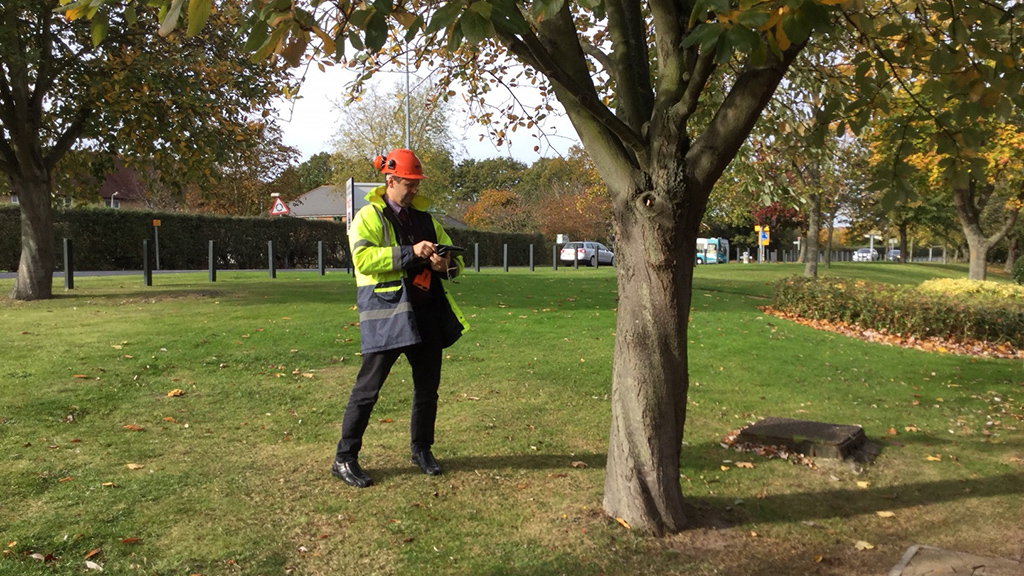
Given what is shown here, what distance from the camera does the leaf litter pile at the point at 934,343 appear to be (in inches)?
480

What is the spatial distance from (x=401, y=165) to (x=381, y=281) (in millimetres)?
715

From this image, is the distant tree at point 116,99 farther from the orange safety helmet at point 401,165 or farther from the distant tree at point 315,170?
the distant tree at point 315,170

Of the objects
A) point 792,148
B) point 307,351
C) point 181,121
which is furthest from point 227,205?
point 792,148

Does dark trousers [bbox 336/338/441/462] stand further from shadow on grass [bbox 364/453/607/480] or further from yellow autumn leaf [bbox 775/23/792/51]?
yellow autumn leaf [bbox 775/23/792/51]

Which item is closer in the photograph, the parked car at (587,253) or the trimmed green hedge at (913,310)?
the trimmed green hedge at (913,310)

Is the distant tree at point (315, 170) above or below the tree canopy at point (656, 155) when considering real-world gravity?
above

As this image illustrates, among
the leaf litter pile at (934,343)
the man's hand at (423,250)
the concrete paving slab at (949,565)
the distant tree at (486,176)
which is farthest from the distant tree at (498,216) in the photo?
the concrete paving slab at (949,565)

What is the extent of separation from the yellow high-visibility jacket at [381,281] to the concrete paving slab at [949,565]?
2.81 metres

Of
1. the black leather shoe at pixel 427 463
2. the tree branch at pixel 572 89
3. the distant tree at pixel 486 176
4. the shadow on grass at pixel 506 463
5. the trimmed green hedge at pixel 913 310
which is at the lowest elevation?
the shadow on grass at pixel 506 463

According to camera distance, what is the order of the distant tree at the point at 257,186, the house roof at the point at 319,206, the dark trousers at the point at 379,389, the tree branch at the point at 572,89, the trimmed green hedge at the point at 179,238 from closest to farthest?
the tree branch at the point at 572,89, the dark trousers at the point at 379,389, the trimmed green hedge at the point at 179,238, the distant tree at the point at 257,186, the house roof at the point at 319,206

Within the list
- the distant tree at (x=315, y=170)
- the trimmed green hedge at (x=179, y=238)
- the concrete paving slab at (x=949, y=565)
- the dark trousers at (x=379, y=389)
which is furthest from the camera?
the distant tree at (x=315, y=170)

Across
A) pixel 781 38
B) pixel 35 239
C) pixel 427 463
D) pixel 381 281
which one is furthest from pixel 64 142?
pixel 781 38

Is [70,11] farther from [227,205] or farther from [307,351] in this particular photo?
[227,205]

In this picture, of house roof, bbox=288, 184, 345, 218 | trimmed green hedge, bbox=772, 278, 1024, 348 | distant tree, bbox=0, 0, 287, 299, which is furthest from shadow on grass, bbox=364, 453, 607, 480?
house roof, bbox=288, 184, 345, 218
